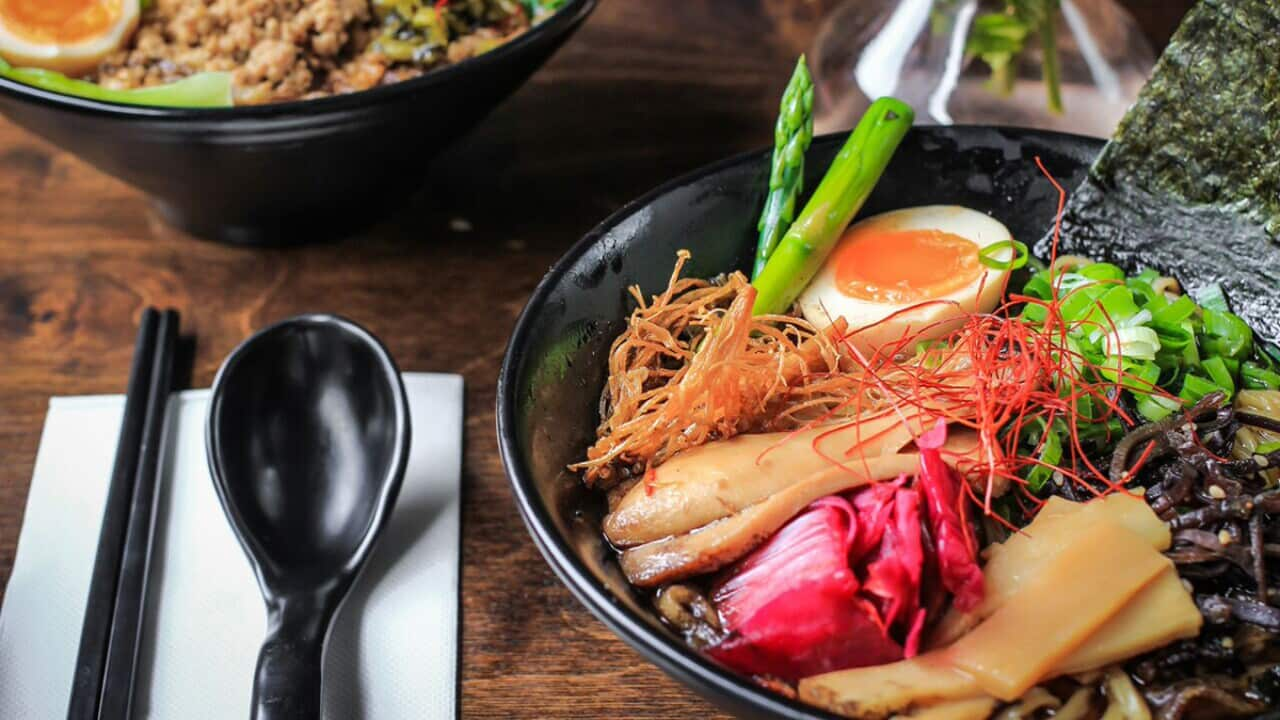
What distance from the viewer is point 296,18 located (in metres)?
2.08

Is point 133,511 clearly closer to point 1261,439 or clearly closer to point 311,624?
point 311,624

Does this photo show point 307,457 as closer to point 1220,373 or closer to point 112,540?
point 112,540

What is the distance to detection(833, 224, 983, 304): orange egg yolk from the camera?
1690 mm

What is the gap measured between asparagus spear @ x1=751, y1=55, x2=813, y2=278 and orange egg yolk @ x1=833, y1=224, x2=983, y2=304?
0.39 ft

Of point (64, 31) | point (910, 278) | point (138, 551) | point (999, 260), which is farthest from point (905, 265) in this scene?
point (64, 31)

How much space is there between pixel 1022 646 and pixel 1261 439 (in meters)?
0.54

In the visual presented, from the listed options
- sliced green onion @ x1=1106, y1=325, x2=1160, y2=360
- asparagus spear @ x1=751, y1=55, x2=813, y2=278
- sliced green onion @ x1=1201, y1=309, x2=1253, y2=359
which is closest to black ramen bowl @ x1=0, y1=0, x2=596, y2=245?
asparagus spear @ x1=751, y1=55, x2=813, y2=278

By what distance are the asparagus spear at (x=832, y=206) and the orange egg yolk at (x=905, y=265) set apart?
0.05 meters

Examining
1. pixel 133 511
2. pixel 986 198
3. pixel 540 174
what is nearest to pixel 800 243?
pixel 986 198

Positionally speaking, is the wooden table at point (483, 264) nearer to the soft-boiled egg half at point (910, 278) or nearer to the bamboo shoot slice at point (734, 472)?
the bamboo shoot slice at point (734, 472)

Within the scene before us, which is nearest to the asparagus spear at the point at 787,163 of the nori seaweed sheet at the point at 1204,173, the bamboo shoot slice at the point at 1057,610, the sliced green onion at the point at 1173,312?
the nori seaweed sheet at the point at 1204,173

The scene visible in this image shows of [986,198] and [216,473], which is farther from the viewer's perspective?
[986,198]

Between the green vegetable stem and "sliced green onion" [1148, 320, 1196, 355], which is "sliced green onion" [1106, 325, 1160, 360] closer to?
"sliced green onion" [1148, 320, 1196, 355]

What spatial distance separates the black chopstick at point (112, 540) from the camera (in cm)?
142
